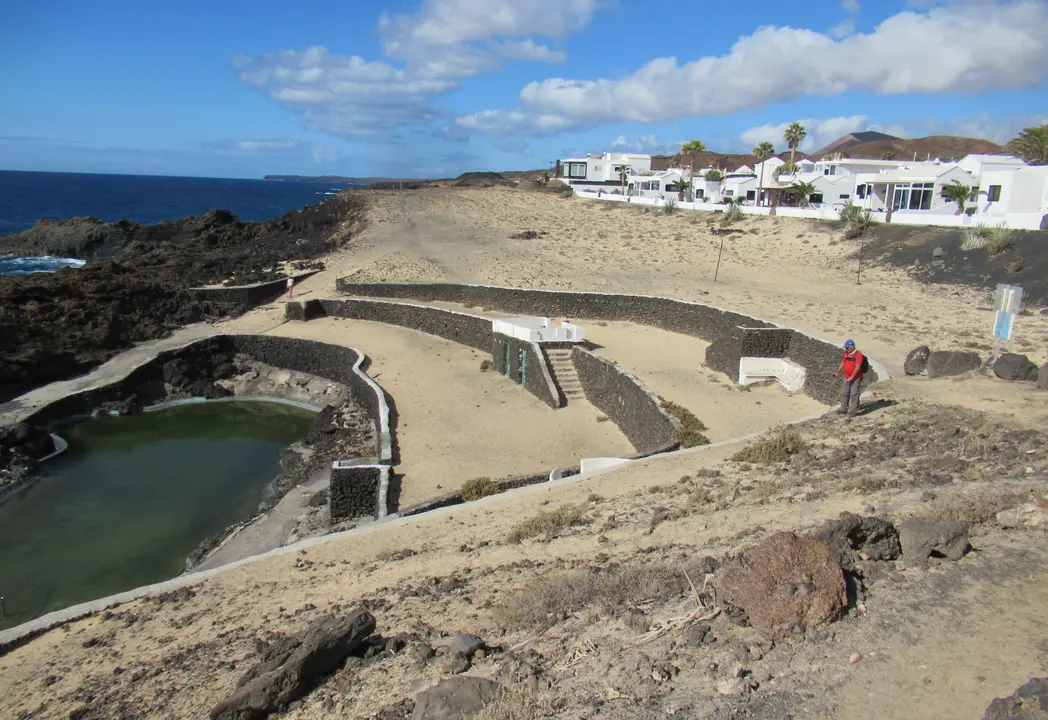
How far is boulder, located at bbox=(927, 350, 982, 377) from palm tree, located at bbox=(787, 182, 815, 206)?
35917mm

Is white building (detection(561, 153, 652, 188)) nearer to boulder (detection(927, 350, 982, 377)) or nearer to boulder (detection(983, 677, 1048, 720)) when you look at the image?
boulder (detection(927, 350, 982, 377))

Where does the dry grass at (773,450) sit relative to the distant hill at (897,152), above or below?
below

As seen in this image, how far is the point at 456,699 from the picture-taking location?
17.9ft

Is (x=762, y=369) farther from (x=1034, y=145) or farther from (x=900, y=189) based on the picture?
(x=1034, y=145)

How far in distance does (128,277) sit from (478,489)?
26775 millimetres

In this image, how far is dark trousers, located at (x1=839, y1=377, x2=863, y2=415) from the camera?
13016 mm

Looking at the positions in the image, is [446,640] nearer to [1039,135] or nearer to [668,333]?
[668,333]

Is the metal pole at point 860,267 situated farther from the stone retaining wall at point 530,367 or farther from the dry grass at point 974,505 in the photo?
the dry grass at point 974,505

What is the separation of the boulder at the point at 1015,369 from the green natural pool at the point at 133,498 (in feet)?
51.8

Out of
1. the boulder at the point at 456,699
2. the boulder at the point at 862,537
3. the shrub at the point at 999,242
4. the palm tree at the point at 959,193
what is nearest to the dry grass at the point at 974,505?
the boulder at the point at 862,537

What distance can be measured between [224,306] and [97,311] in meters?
4.70

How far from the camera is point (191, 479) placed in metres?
19.2

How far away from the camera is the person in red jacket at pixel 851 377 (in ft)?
41.9

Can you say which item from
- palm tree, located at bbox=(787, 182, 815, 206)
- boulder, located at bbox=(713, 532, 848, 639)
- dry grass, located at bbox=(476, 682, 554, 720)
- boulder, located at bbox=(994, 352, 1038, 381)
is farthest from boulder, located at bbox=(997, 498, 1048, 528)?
palm tree, located at bbox=(787, 182, 815, 206)
